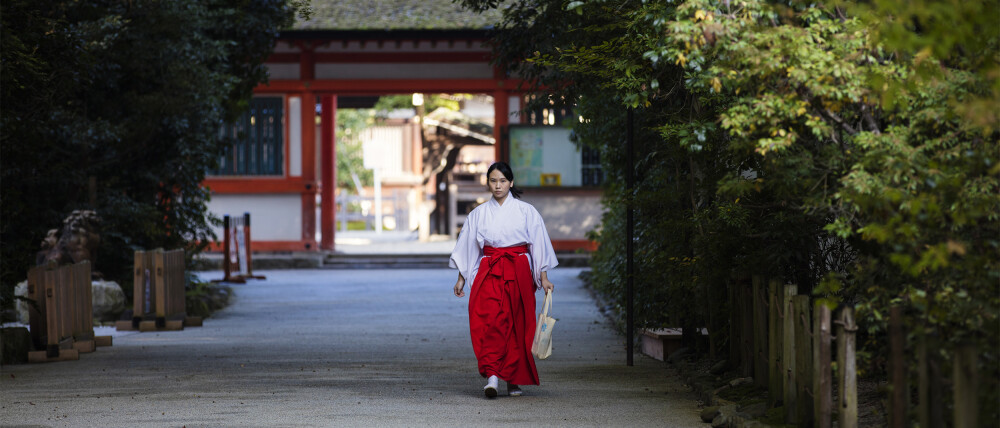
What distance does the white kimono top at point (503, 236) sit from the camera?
23.7ft

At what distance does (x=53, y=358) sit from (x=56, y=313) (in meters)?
0.35

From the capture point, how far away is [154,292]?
1155 cm

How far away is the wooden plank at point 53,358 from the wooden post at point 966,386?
708 cm

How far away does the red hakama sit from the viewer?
700 cm

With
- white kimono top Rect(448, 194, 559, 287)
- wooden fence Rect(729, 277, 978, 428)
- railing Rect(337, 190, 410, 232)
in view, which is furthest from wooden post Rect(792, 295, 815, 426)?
railing Rect(337, 190, 410, 232)

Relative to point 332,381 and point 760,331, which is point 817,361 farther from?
point 332,381

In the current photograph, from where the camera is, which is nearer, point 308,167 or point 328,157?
point 308,167

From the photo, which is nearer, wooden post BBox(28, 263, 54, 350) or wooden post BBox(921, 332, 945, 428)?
wooden post BBox(921, 332, 945, 428)

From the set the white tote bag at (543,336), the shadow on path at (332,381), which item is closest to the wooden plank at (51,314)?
the shadow on path at (332,381)

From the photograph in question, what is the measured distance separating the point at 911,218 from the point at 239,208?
1792 centimetres

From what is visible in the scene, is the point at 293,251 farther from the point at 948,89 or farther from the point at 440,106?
the point at 948,89

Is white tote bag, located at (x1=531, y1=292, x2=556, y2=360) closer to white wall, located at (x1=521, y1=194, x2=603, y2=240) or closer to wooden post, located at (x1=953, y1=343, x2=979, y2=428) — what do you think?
wooden post, located at (x1=953, y1=343, x2=979, y2=428)

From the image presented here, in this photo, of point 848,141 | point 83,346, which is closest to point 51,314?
point 83,346

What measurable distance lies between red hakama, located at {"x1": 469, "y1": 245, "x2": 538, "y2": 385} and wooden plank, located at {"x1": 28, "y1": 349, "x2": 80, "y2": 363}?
3625 millimetres
